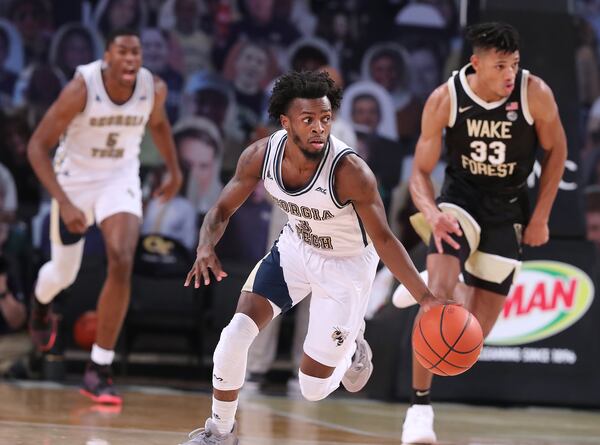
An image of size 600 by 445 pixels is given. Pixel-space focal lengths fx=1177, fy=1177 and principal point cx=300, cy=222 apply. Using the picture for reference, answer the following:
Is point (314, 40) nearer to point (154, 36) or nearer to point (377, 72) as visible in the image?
point (377, 72)

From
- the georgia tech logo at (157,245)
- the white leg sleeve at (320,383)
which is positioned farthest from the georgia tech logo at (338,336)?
the georgia tech logo at (157,245)

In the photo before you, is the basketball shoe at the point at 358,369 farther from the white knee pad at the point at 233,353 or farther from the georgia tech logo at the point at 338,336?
the white knee pad at the point at 233,353

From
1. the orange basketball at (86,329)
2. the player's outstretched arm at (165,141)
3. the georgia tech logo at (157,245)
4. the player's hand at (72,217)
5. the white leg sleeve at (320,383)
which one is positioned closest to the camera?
the white leg sleeve at (320,383)

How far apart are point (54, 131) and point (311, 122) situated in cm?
256

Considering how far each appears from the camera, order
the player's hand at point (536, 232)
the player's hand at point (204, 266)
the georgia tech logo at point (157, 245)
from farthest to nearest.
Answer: the georgia tech logo at point (157, 245) < the player's hand at point (536, 232) < the player's hand at point (204, 266)

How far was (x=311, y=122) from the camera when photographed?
197 inches

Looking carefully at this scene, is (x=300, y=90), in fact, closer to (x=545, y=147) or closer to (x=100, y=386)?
(x=545, y=147)

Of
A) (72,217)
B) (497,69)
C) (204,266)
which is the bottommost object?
(72,217)

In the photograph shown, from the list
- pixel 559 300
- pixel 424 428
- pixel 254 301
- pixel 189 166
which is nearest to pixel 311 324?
pixel 254 301

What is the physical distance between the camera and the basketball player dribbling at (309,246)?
4.99 meters

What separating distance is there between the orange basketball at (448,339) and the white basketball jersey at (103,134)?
2.72 m

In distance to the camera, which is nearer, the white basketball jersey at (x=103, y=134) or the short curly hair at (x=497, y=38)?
the short curly hair at (x=497, y=38)

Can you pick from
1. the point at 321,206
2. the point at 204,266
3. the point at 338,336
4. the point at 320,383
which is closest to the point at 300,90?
the point at 321,206

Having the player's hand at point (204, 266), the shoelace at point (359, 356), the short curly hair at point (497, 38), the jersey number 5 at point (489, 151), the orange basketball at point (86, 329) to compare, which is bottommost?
the orange basketball at point (86, 329)
